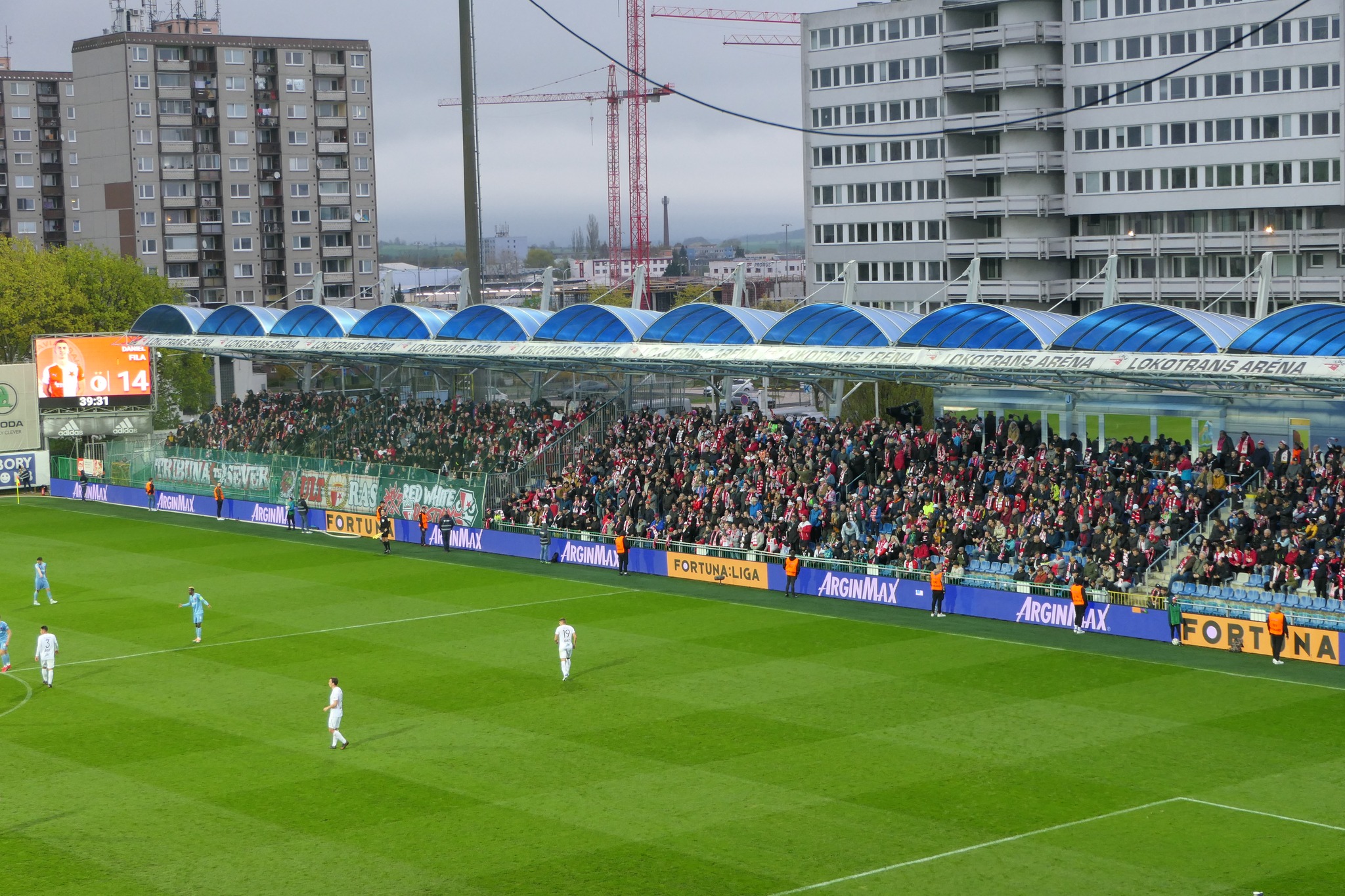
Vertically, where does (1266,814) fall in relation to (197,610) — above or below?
below

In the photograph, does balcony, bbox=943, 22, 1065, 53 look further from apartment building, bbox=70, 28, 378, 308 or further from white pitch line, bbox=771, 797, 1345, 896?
white pitch line, bbox=771, 797, 1345, 896

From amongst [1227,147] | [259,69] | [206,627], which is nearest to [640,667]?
[206,627]

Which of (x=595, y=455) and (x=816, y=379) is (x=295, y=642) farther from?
(x=816, y=379)

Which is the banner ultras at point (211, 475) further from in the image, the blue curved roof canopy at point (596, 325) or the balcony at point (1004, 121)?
the balcony at point (1004, 121)

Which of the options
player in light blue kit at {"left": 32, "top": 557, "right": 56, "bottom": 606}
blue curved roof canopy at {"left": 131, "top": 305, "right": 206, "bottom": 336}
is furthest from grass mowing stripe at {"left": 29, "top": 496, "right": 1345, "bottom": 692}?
blue curved roof canopy at {"left": 131, "top": 305, "right": 206, "bottom": 336}

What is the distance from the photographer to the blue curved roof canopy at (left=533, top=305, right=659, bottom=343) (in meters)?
53.4

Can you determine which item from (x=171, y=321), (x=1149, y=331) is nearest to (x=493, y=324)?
(x=171, y=321)

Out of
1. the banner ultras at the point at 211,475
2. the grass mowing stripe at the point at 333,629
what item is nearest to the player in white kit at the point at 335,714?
the grass mowing stripe at the point at 333,629

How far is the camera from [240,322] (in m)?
68.9

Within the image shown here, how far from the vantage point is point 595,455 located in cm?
5538

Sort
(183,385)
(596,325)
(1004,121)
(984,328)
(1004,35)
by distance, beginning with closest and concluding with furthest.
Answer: (984,328)
(596,325)
(1004,35)
(1004,121)
(183,385)

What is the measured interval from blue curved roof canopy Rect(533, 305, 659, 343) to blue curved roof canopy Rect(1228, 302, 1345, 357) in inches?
843

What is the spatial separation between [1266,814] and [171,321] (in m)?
59.9

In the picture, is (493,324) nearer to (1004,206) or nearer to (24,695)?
(24,695)
